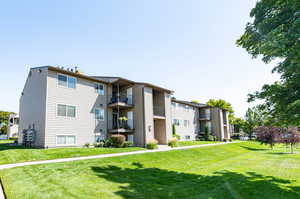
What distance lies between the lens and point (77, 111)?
17672 millimetres

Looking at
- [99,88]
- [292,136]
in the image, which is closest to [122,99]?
[99,88]

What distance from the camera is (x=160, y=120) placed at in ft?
76.8

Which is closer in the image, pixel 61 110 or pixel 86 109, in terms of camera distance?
pixel 61 110

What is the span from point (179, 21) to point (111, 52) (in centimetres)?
693

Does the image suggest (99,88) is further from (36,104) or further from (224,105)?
(224,105)

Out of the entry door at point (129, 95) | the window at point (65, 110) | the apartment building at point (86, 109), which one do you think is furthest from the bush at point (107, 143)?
the entry door at point (129, 95)

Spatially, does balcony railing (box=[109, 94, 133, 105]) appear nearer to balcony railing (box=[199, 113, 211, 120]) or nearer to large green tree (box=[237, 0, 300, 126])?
large green tree (box=[237, 0, 300, 126])

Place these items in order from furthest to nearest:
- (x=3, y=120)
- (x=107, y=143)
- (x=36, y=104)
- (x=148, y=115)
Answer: (x=3, y=120) → (x=148, y=115) → (x=107, y=143) → (x=36, y=104)

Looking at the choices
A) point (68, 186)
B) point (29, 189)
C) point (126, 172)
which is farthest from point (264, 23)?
point (29, 189)

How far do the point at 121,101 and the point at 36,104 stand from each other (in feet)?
27.7

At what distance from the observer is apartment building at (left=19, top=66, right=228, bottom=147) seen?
52.5 ft

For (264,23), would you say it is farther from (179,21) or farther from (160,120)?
(160,120)

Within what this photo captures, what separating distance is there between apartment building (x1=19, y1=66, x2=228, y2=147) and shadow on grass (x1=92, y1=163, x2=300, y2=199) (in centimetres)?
883

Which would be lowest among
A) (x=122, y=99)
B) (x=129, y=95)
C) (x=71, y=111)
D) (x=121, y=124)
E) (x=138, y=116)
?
(x=121, y=124)
